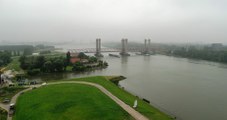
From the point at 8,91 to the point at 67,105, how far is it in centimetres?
523

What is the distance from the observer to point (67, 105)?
9117mm

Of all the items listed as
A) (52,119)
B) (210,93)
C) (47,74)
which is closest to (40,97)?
(52,119)

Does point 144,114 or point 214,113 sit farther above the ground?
point 144,114

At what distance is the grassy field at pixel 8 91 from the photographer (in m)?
11.0

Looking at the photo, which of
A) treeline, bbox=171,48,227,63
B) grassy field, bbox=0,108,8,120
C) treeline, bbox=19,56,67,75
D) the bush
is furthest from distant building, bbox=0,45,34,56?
treeline, bbox=171,48,227,63

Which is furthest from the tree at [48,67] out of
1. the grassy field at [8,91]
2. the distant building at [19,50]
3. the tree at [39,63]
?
the distant building at [19,50]

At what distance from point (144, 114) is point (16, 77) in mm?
12912

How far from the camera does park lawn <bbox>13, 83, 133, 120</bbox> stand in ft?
26.2

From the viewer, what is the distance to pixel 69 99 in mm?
9836

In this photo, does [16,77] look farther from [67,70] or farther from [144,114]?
[144,114]

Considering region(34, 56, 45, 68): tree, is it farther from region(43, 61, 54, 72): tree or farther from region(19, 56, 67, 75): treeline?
region(43, 61, 54, 72): tree

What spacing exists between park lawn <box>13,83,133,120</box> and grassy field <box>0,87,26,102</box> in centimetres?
90

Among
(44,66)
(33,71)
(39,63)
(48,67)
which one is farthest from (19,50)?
(33,71)

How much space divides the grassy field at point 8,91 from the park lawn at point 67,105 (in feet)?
2.95
